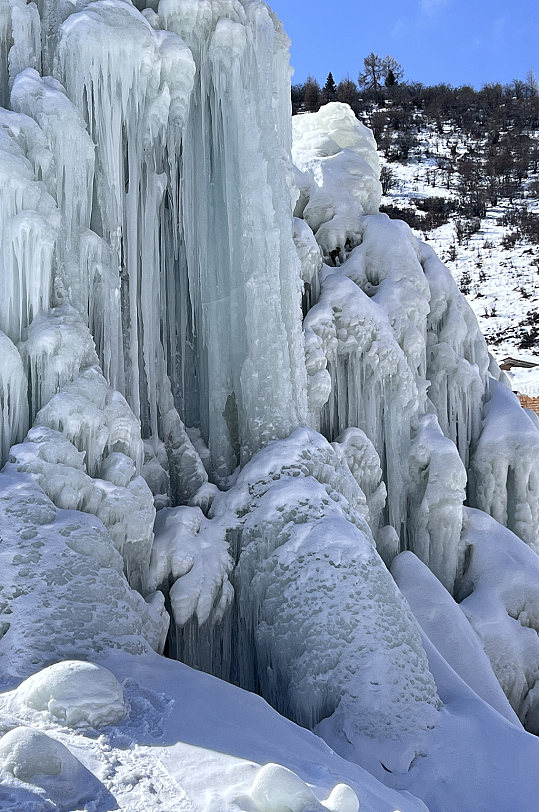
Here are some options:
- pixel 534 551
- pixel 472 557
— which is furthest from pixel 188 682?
pixel 534 551

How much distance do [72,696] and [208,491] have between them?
15.0 ft

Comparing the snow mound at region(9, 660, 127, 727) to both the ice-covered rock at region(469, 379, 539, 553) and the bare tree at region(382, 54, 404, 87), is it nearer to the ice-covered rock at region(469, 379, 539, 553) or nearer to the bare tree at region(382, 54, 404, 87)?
the ice-covered rock at region(469, 379, 539, 553)

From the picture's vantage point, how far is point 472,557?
14.5 meters

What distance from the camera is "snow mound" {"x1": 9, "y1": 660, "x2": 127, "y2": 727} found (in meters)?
6.73

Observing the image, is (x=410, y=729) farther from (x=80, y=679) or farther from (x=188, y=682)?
(x=80, y=679)

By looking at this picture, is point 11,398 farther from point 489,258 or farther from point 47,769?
point 489,258

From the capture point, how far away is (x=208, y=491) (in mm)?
11172

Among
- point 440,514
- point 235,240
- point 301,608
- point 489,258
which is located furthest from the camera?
point 489,258

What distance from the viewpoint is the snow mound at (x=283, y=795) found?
5840mm

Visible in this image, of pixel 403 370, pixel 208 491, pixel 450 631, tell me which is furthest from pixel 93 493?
pixel 403 370

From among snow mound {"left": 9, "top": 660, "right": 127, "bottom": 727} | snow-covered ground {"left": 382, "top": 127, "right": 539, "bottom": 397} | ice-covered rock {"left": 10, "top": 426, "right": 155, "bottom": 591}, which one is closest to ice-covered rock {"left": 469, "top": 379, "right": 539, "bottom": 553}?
ice-covered rock {"left": 10, "top": 426, "right": 155, "bottom": 591}

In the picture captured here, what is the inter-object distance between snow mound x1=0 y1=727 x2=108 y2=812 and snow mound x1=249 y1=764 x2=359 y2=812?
100 centimetres

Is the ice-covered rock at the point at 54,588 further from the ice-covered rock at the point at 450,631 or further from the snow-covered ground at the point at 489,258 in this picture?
the snow-covered ground at the point at 489,258

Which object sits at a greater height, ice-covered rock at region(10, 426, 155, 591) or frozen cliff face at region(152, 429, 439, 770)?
ice-covered rock at region(10, 426, 155, 591)
